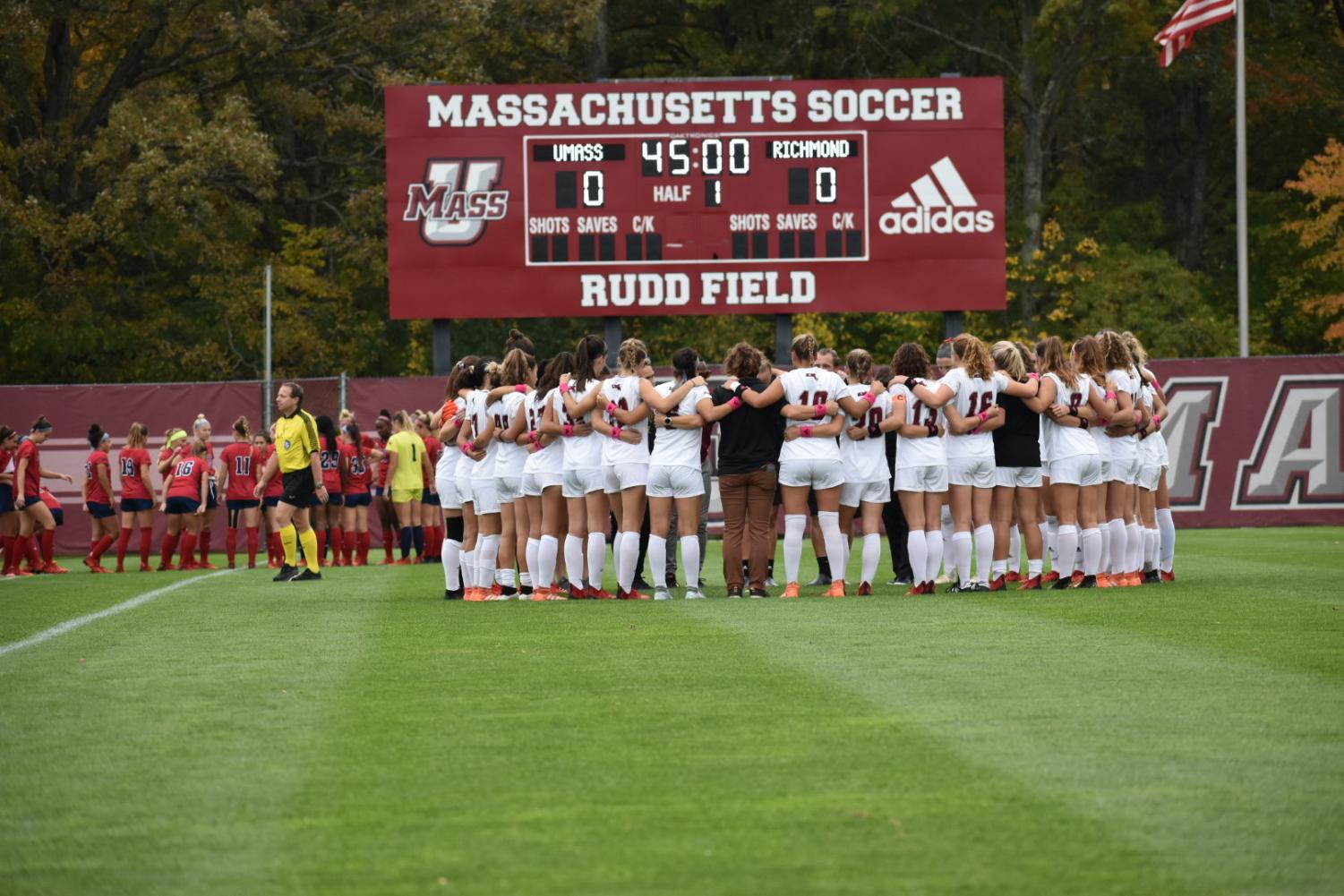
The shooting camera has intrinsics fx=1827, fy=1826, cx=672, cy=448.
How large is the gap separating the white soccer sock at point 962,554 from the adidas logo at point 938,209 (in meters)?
11.1

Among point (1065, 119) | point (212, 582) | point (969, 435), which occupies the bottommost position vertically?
point (212, 582)

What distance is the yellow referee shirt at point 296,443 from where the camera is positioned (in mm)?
16047

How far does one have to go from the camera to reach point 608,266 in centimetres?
2450

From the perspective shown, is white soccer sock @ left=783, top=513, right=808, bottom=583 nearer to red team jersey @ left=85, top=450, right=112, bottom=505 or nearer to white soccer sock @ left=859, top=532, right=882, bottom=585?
white soccer sock @ left=859, top=532, right=882, bottom=585

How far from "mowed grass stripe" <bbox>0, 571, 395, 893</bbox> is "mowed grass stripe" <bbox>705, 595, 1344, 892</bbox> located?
2.54 metres

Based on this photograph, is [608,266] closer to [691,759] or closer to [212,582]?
[212,582]

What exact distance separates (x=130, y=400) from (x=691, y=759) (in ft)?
71.0

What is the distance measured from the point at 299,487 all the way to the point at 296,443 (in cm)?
39

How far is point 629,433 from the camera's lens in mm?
13883

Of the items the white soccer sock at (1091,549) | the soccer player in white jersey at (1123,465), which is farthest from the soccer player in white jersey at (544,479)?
the soccer player in white jersey at (1123,465)

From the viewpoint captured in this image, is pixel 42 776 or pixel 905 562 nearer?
pixel 42 776

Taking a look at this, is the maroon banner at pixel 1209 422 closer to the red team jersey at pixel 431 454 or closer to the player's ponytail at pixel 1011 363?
the red team jersey at pixel 431 454

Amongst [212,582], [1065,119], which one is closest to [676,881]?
[212,582]

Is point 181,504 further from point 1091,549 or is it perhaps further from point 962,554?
point 1091,549
